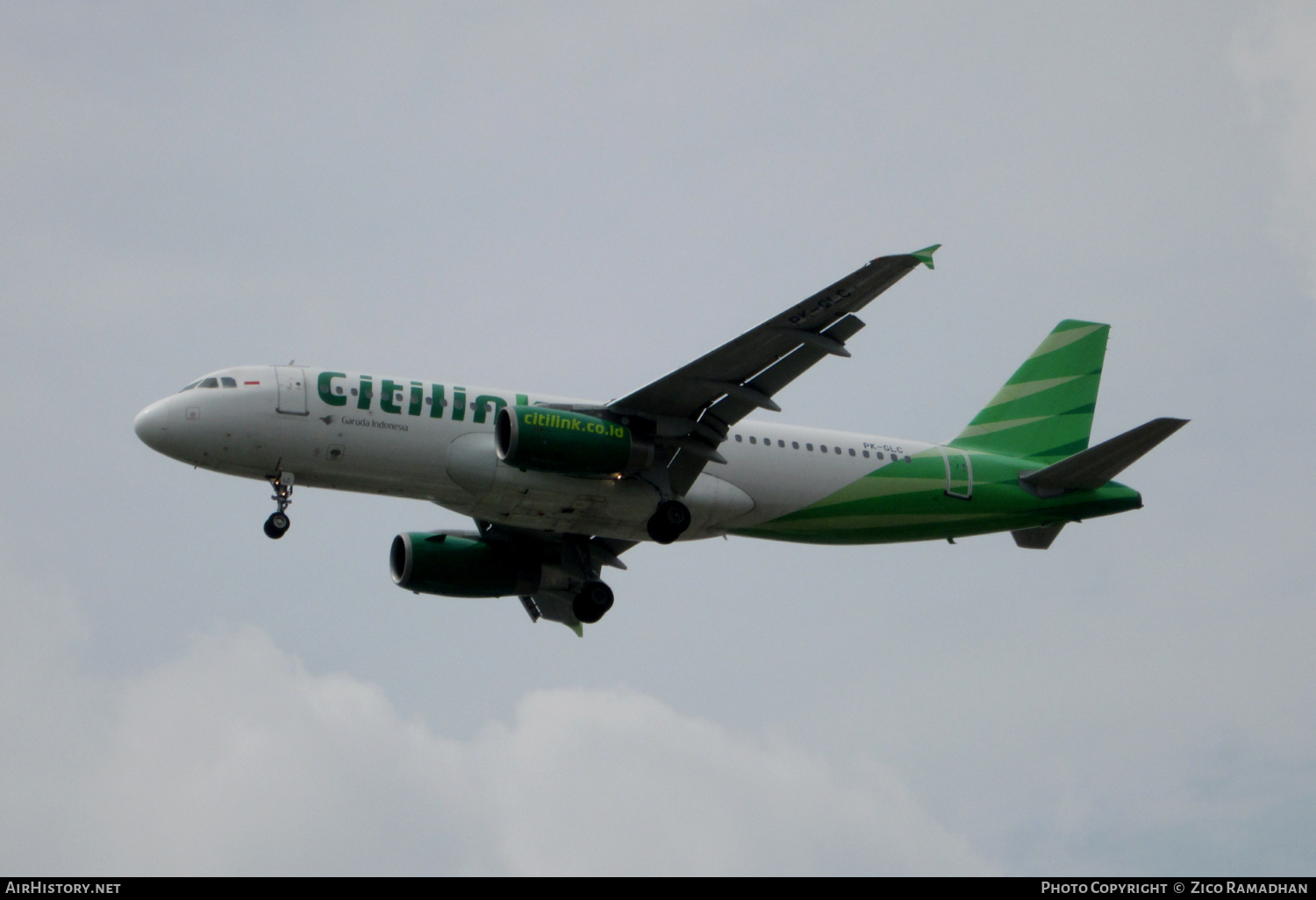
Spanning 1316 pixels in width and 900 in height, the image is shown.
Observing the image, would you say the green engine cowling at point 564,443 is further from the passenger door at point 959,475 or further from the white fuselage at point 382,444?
the passenger door at point 959,475

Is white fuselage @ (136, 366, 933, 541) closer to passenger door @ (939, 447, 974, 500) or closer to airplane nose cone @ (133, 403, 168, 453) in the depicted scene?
airplane nose cone @ (133, 403, 168, 453)

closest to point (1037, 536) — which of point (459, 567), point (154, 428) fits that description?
point (459, 567)

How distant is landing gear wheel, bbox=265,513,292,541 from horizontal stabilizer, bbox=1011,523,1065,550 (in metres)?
17.2

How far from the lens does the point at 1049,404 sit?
3816cm

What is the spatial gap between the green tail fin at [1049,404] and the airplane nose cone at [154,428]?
61.1 feet

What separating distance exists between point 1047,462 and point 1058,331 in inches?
172

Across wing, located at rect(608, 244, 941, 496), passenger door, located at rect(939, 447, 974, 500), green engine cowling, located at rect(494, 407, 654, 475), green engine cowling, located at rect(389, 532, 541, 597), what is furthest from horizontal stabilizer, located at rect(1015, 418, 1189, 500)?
green engine cowling, located at rect(389, 532, 541, 597)

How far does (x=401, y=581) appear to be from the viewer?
1426 inches

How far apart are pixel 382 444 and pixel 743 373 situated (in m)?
7.58

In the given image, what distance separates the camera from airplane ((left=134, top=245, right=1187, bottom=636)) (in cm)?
3020

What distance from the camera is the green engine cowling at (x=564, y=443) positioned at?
30062 millimetres

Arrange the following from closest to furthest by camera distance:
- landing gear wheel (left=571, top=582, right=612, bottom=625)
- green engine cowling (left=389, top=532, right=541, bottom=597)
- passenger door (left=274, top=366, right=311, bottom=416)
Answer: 1. passenger door (left=274, top=366, right=311, bottom=416)
2. landing gear wheel (left=571, top=582, right=612, bottom=625)
3. green engine cowling (left=389, top=532, right=541, bottom=597)

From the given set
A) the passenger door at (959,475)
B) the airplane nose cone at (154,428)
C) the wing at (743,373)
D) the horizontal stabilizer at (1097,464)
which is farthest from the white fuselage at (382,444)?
the horizontal stabilizer at (1097,464)
